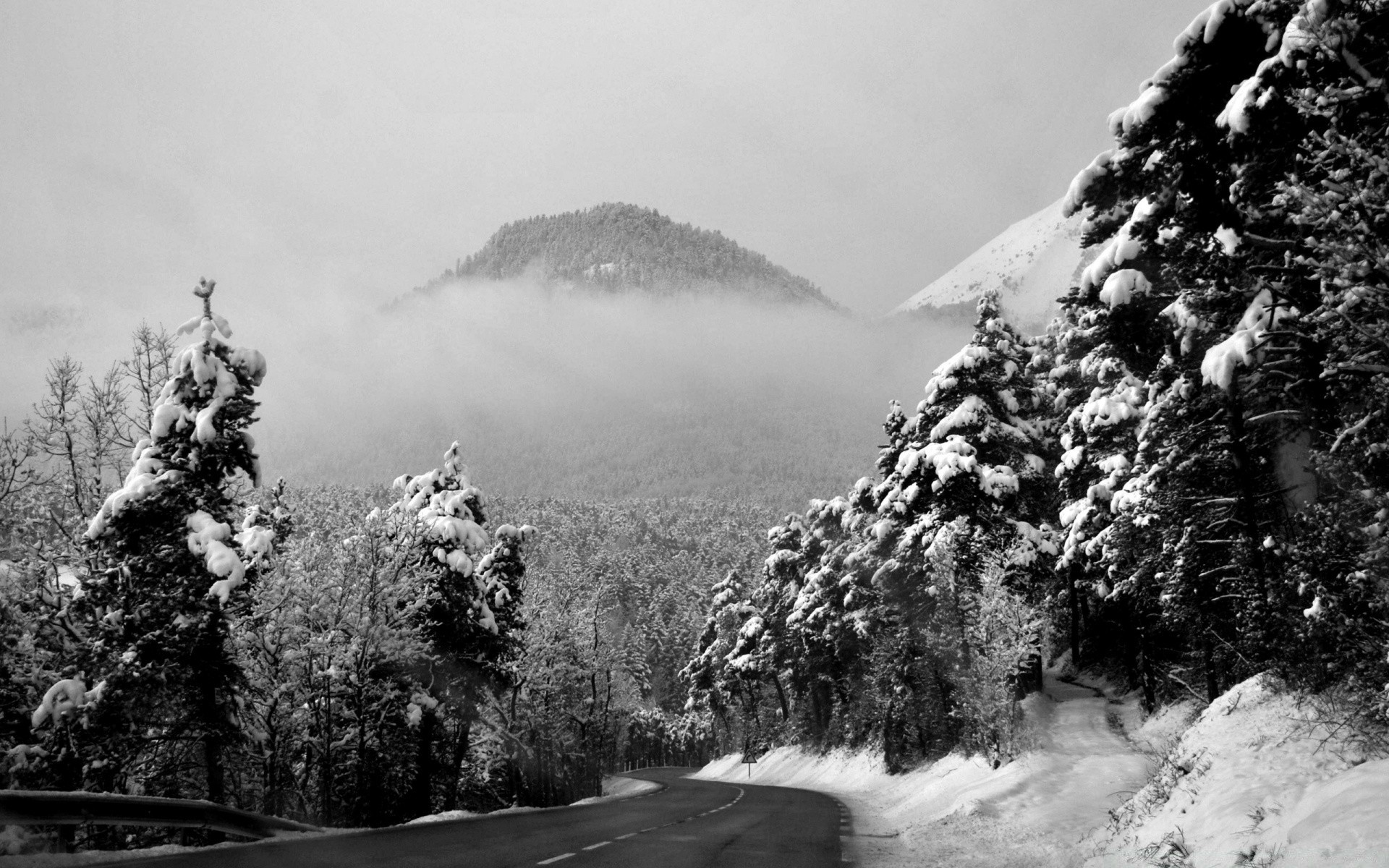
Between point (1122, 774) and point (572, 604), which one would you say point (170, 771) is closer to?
point (1122, 774)

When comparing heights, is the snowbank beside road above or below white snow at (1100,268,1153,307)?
below

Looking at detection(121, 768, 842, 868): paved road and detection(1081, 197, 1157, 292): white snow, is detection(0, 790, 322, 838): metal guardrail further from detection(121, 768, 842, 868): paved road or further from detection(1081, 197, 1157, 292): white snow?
detection(1081, 197, 1157, 292): white snow

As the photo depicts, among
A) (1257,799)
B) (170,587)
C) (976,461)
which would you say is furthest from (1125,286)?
(170,587)

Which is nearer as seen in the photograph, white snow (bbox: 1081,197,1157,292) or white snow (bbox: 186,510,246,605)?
white snow (bbox: 1081,197,1157,292)

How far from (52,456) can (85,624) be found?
Result: 4.46m

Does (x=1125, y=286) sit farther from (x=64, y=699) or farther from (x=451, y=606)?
(x=451, y=606)

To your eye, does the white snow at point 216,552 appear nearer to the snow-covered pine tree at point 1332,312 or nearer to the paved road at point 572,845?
the paved road at point 572,845

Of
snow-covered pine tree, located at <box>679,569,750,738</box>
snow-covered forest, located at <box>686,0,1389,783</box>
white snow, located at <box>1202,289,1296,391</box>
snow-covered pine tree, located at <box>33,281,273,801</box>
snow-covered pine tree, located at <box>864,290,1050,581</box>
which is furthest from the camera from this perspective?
snow-covered pine tree, located at <box>679,569,750,738</box>

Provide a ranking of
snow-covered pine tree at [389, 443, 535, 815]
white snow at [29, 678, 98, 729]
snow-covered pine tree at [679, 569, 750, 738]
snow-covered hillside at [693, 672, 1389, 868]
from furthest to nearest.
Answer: snow-covered pine tree at [679, 569, 750, 738] < snow-covered pine tree at [389, 443, 535, 815] < white snow at [29, 678, 98, 729] < snow-covered hillside at [693, 672, 1389, 868]

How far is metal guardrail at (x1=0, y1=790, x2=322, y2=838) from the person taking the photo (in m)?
9.71

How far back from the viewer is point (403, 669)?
1122 inches

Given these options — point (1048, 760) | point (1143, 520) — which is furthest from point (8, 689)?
point (1143, 520)

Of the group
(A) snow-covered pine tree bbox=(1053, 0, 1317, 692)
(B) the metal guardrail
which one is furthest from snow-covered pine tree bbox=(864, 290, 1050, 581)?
(B) the metal guardrail

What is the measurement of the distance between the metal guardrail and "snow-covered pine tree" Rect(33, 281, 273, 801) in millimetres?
7690
